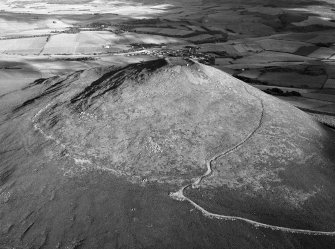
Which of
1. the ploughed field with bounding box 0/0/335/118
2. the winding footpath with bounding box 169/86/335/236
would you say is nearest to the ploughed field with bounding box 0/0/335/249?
the winding footpath with bounding box 169/86/335/236

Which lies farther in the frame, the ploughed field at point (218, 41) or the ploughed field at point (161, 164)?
the ploughed field at point (218, 41)

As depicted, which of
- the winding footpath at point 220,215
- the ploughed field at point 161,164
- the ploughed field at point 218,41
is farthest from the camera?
the ploughed field at point 218,41

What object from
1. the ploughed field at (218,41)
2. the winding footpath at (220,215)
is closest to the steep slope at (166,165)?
the winding footpath at (220,215)

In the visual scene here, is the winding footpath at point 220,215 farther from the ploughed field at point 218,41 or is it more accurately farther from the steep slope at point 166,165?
the ploughed field at point 218,41

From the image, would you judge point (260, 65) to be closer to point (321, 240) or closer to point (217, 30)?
point (217, 30)

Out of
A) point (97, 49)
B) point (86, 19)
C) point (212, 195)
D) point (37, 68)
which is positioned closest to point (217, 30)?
point (97, 49)

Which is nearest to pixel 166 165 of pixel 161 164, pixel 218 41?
pixel 161 164

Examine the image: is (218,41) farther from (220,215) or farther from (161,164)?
(220,215)

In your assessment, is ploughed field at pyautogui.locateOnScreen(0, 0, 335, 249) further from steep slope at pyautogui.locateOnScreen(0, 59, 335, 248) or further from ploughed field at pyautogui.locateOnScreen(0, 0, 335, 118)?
ploughed field at pyautogui.locateOnScreen(0, 0, 335, 118)
